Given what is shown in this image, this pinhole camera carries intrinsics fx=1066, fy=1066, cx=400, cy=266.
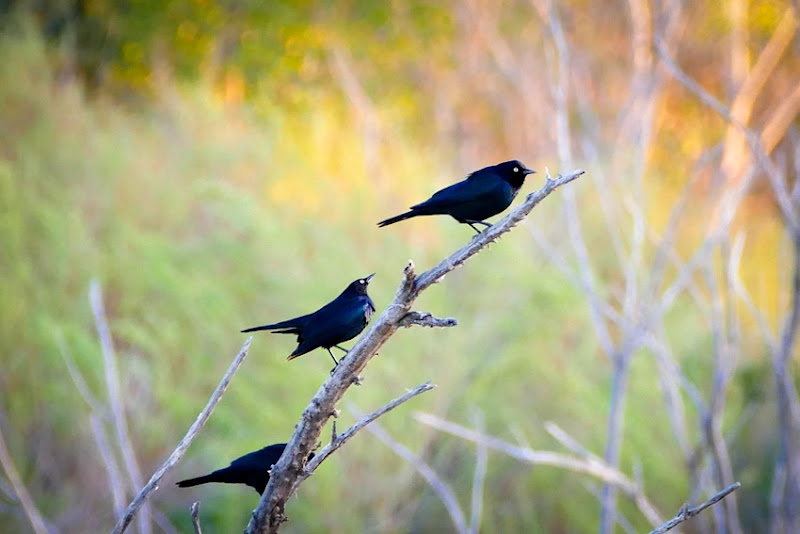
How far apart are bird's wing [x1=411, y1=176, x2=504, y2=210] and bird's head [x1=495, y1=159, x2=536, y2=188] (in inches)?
4.0

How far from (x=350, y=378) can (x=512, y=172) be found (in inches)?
63.4

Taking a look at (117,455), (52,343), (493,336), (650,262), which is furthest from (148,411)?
(650,262)

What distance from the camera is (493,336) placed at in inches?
339

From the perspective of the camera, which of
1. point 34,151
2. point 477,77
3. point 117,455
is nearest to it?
point 117,455

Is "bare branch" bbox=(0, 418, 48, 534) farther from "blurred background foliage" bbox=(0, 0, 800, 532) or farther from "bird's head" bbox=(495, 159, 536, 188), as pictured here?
"bird's head" bbox=(495, 159, 536, 188)

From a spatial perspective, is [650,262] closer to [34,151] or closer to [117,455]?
[117,455]

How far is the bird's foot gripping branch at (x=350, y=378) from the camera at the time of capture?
3.08 m

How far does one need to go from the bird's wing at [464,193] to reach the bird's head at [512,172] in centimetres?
10

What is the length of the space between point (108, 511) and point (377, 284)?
8.93ft

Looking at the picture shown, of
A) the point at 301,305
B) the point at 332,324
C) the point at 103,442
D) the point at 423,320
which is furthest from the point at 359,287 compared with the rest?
the point at 301,305

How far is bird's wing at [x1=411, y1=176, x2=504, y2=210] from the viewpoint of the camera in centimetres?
414

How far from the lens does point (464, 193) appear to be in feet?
13.7

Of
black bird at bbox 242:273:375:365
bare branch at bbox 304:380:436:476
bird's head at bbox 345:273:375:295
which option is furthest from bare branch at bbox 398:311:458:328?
bird's head at bbox 345:273:375:295

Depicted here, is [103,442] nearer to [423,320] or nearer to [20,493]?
[20,493]
